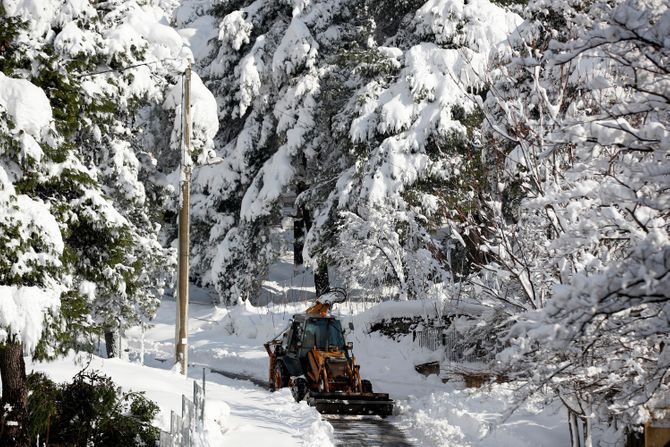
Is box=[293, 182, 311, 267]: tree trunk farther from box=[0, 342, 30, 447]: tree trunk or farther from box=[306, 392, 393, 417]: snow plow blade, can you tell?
box=[0, 342, 30, 447]: tree trunk

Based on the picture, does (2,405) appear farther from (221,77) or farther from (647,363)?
(221,77)

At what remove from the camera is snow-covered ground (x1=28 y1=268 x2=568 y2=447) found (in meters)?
12.0

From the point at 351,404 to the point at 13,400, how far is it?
662cm

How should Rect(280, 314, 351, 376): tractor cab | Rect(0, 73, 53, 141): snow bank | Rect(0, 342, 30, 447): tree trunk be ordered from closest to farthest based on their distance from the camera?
1. Rect(0, 73, 53, 141): snow bank
2. Rect(0, 342, 30, 447): tree trunk
3. Rect(280, 314, 351, 376): tractor cab

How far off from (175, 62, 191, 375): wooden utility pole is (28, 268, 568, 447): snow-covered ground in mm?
707

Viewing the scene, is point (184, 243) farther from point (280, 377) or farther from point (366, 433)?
point (366, 433)

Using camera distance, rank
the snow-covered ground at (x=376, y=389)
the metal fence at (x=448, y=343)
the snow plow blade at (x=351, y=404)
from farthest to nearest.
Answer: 1. the metal fence at (x=448, y=343)
2. the snow plow blade at (x=351, y=404)
3. the snow-covered ground at (x=376, y=389)

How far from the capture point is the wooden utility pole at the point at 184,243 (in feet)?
55.8

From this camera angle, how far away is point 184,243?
1720 cm

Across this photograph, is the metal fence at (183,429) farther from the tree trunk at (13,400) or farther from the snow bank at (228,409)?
the tree trunk at (13,400)

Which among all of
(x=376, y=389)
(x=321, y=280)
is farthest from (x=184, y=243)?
(x=321, y=280)

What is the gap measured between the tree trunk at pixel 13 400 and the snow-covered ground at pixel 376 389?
4.25 ft

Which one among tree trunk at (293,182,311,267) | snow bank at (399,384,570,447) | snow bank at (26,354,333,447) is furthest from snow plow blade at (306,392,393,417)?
tree trunk at (293,182,311,267)

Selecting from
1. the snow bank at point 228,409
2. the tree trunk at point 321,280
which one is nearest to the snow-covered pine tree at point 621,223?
the snow bank at point 228,409
